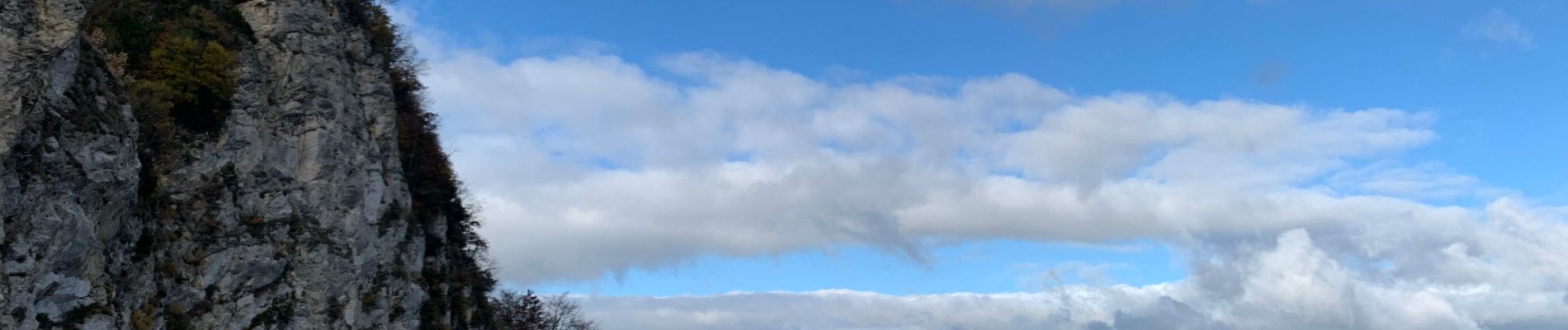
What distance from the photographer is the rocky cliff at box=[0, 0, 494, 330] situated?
20.6m

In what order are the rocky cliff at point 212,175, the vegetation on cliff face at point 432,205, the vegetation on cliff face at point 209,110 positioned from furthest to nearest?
the vegetation on cliff face at point 432,205
the vegetation on cliff face at point 209,110
the rocky cliff at point 212,175

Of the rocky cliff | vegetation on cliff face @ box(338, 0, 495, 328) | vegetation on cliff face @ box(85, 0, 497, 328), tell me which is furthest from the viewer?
vegetation on cliff face @ box(338, 0, 495, 328)

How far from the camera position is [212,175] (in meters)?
27.3

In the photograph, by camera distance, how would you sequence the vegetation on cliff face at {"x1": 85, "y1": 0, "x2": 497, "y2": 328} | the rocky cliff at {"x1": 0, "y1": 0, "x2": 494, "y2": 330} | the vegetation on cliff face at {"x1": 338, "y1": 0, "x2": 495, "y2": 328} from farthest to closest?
1. the vegetation on cliff face at {"x1": 338, "y1": 0, "x2": 495, "y2": 328}
2. the vegetation on cliff face at {"x1": 85, "y1": 0, "x2": 497, "y2": 328}
3. the rocky cliff at {"x1": 0, "y1": 0, "x2": 494, "y2": 330}

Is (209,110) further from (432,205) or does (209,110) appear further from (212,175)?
(432,205)

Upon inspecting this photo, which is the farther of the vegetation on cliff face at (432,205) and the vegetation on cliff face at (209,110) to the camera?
the vegetation on cliff face at (432,205)

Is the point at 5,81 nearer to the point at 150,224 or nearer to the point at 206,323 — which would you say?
the point at 150,224

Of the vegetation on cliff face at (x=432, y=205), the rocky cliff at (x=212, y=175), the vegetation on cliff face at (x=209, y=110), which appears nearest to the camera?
the rocky cliff at (x=212, y=175)

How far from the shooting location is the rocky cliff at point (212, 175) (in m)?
20.6

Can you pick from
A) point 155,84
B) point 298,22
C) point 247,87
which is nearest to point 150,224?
point 155,84

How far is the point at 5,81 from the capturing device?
20062mm

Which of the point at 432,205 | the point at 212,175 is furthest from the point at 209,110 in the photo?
the point at 432,205

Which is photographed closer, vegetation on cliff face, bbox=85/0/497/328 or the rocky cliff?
the rocky cliff

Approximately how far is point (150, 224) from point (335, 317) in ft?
16.3
